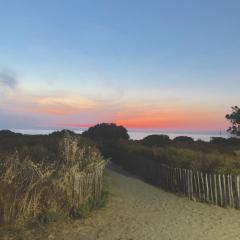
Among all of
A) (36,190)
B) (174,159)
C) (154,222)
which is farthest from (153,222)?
(174,159)

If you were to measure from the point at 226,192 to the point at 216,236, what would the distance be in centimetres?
399

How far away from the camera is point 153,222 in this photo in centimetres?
1184

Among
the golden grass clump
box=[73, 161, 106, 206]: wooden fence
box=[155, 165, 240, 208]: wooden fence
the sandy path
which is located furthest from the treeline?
the golden grass clump

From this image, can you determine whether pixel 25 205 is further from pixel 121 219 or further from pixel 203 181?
pixel 203 181

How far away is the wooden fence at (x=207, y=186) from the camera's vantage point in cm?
1409

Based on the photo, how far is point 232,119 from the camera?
45.4 m

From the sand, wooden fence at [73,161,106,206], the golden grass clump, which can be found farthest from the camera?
wooden fence at [73,161,106,206]

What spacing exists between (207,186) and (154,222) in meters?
3.63

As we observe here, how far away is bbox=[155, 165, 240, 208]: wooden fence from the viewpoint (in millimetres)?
14094

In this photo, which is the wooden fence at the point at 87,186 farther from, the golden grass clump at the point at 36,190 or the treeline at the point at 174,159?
the treeline at the point at 174,159

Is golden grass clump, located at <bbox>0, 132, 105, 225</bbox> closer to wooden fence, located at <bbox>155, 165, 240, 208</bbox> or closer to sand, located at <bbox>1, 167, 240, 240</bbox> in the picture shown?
sand, located at <bbox>1, 167, 240, 240</bbox>

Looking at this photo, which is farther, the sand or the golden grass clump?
the golden grass clump

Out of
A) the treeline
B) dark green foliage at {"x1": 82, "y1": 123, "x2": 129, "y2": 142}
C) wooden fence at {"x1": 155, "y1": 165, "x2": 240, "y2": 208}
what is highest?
dark green foliage at {"x1": 82, "y1": 123, "x2": 129, "y2": 142}

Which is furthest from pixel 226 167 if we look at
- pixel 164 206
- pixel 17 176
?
pixel 17 176
